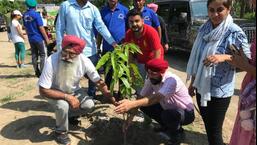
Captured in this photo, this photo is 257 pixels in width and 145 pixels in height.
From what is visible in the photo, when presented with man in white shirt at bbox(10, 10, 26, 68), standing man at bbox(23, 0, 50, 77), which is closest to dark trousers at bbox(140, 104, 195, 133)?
standing man at bbox(23, 0, 50, 77)

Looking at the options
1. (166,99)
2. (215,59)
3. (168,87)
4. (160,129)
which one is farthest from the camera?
(160,129)

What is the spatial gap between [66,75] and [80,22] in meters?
1.03

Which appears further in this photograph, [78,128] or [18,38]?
[18,38]

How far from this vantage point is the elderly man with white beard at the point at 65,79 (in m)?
4.25

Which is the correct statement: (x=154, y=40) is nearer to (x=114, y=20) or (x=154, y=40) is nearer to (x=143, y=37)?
(x=143, y=37)

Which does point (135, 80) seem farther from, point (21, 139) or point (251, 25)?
point (251, 25)

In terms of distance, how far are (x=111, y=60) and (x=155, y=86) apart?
658mm

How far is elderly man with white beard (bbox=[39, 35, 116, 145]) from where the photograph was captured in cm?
425

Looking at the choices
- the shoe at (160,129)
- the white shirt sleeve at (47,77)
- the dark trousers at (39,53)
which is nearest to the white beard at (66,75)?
the white shirt sleeve at (47,77)

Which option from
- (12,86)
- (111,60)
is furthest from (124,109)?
(12,86)

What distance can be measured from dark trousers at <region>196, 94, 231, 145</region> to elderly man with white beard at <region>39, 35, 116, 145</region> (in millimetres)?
1033

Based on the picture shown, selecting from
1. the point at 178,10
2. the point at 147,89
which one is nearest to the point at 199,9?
the point at 178,10

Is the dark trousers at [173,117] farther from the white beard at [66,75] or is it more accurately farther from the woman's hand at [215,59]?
the woman's hand at [215,59]

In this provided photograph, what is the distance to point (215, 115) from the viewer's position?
367 centimetres
